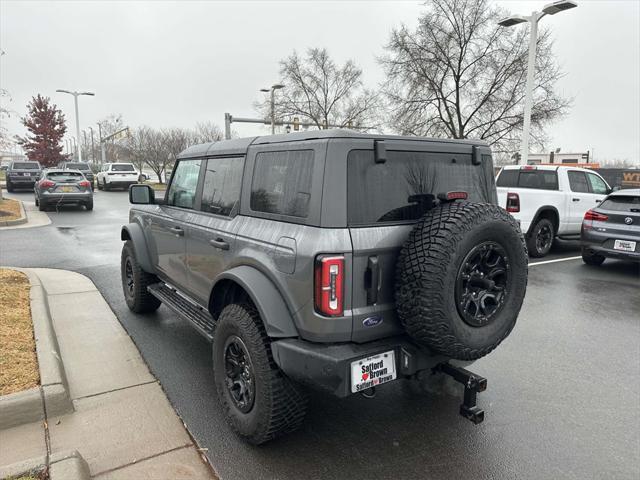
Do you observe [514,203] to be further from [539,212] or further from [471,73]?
[471,73]

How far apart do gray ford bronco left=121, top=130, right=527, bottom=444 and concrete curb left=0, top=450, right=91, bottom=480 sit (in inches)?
36.0

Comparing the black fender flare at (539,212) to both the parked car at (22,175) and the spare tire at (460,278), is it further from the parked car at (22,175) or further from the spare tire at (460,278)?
the parked car at (22,175)

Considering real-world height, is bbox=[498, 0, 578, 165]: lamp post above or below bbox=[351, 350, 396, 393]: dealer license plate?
above

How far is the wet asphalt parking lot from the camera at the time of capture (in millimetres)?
2691

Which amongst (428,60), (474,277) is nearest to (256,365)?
(474,277)

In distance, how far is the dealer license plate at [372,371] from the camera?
95.8 inches

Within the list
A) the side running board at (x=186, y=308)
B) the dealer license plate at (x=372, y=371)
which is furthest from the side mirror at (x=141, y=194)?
the dealer license plate at (x=372, y=371)

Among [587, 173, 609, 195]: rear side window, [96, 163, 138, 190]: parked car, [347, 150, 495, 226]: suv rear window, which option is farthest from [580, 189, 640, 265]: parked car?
[96, 163, 138, 190]: parked car

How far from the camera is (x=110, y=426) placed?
9.83 feet

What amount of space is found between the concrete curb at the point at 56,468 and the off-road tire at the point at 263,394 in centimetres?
91

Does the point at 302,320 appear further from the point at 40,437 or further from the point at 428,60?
the point at 428,60

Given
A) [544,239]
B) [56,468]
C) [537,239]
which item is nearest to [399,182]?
[56,468]

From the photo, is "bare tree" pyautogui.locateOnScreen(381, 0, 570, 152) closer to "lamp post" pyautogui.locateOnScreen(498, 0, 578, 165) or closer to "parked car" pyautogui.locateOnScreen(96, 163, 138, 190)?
"lamp post" pyautogui.locateOnScreen(498, 0, 578, 165)

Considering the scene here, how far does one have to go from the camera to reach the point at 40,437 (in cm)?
284
